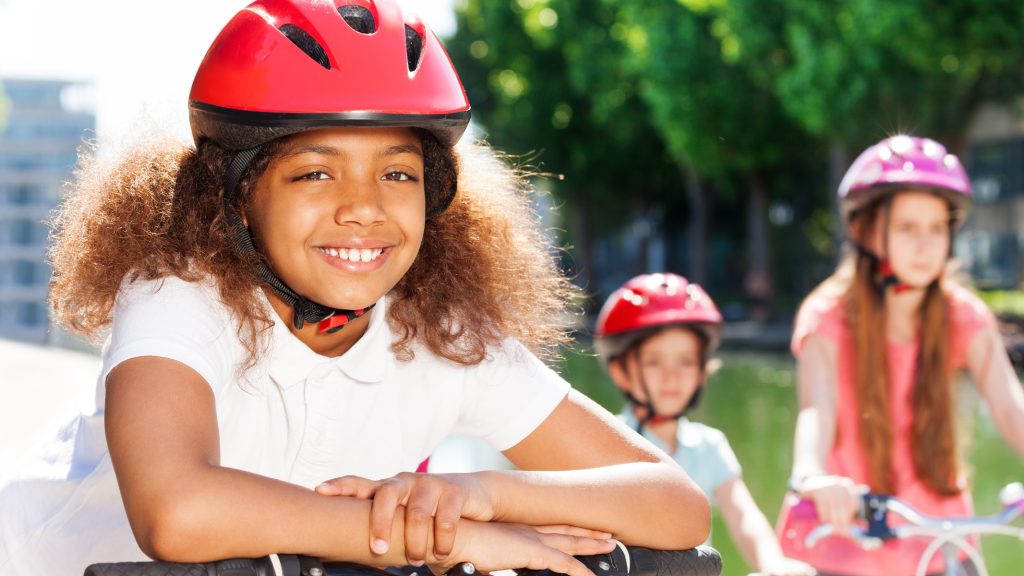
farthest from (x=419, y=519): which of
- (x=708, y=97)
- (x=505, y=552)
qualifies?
(x=708, y=97)

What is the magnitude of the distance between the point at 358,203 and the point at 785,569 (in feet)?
5.86

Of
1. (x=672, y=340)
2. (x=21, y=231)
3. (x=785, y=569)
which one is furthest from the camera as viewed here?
(x=21, y=231)

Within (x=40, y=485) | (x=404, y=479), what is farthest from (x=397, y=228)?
(x=40, y=485)

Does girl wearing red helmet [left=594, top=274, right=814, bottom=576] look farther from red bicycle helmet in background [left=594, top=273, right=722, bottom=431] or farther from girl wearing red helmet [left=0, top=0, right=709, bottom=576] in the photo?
girl wearing red helmet [left=0, top=0, right=709, bottom=576]

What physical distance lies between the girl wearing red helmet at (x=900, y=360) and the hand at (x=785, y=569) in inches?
18.5

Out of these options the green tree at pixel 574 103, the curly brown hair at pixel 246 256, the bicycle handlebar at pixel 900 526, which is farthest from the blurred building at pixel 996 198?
the curly brown hair at pixel 246 256

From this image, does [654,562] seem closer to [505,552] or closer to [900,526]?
[505,552]

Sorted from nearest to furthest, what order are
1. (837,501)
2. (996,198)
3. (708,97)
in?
(837,501) → (708,97) → (996,198)

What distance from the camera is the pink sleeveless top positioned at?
4.18 m

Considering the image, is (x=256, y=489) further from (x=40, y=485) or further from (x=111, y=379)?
(x=40, y=485)

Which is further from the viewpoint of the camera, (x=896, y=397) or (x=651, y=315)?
(x=651, y=315)

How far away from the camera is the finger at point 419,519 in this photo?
1882 mm

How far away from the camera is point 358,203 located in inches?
87.4

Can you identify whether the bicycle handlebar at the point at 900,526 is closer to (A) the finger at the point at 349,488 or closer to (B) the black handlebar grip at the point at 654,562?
(B) the black handlebar grip at the point at 654,562
